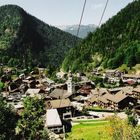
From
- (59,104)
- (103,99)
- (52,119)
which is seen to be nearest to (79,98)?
(103,99)

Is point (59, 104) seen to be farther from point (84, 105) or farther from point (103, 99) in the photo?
point (103, 99)

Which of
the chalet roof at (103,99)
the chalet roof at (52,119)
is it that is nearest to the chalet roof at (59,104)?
the chalet roof at (52,119)

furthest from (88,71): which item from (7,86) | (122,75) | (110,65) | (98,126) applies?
(98,126)

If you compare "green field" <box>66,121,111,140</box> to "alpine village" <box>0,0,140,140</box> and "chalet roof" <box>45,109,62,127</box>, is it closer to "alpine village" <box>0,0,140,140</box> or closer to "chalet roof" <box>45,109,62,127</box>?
"alpine village" <box>0,0,140,140</box>

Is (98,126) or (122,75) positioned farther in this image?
(122,75)

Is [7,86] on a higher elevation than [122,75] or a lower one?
lower

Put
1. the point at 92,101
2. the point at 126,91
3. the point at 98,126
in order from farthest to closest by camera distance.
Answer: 1. the point at 126,91
2. the point at 92,101
3. the point at 98,126

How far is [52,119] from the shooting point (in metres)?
78.9

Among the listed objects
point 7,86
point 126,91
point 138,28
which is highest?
point 138,28

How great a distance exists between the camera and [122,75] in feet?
518

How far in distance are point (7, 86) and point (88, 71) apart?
54489 mm

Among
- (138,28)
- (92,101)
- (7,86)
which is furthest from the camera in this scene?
(138,28)

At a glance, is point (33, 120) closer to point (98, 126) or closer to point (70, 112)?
point (98, 126)

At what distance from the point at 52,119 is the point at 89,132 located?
13.3 meters
